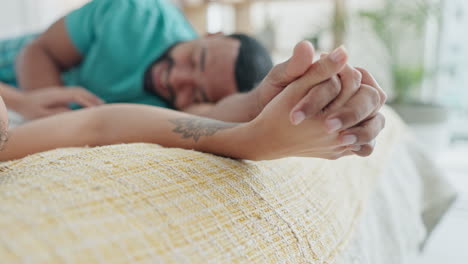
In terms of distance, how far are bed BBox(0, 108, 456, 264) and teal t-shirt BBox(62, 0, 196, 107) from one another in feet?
2.48

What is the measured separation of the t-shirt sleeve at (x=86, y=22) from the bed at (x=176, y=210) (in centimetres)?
88

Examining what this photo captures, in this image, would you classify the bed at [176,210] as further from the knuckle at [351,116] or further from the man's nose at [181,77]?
the man's nose at [181,77]

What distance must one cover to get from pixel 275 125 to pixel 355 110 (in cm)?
8

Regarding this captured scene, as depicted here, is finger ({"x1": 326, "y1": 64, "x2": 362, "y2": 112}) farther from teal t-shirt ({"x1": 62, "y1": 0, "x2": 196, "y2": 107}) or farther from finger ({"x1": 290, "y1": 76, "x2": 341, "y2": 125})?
teal t-shirt ({"x1": 62, "y1": 0, "x2": 196, "y2": 107})

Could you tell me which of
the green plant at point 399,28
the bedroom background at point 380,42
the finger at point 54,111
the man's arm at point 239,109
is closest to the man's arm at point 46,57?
the finger at point 54,111

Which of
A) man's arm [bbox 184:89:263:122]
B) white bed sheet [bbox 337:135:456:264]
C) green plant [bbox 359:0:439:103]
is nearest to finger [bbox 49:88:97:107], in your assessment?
man's arm [bbox 184:89:263:122]

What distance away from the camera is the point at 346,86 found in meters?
0.44

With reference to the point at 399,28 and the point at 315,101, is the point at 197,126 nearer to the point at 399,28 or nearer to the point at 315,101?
the point at 315,101

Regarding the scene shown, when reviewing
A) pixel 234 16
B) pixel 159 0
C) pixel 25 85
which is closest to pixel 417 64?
pixel 234 16

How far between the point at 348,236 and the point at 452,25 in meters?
2.60

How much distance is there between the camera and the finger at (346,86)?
434 mm

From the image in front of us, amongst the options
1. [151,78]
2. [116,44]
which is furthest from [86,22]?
[151,78]

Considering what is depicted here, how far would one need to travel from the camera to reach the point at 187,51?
45.4 inches

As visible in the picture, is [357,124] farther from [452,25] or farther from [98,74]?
[452,25]
